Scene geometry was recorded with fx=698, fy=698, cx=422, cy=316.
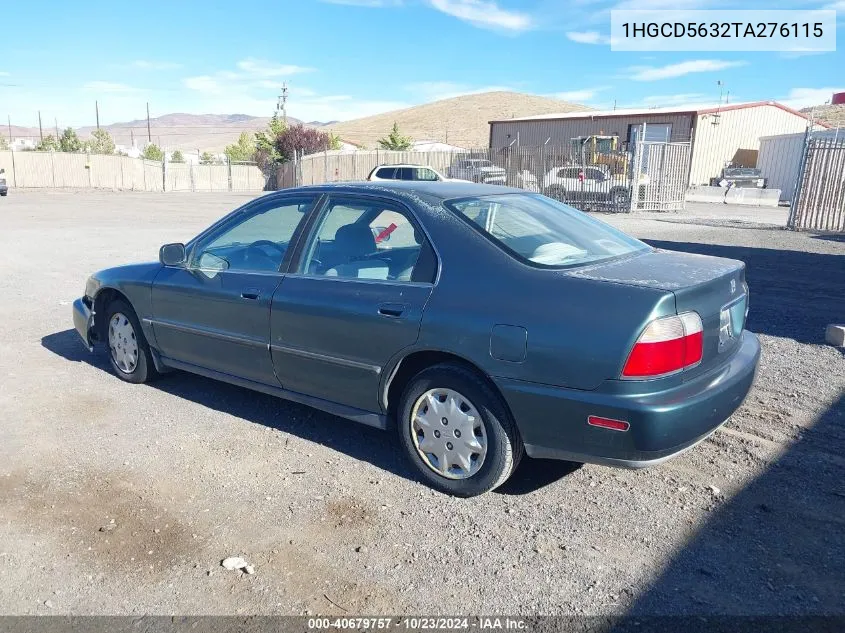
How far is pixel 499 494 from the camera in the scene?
366cm

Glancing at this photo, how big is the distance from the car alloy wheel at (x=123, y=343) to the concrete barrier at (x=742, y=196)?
27.7 m

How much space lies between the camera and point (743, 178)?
33.8m

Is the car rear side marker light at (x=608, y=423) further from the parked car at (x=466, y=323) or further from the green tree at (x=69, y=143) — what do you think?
the green tree at (x=69, y=143)

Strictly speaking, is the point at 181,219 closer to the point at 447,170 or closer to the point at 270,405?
the point at 447,170

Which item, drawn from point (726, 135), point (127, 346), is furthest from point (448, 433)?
point (726, 135)

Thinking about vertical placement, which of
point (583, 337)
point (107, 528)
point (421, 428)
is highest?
point (583, 337)

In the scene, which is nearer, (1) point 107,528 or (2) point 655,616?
(2) point 655,616

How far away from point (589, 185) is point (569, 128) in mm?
21073

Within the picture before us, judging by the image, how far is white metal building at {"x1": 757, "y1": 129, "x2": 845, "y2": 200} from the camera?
108 ft

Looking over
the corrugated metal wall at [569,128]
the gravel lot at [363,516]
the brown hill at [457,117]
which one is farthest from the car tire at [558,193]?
the brown hill at [457,117]

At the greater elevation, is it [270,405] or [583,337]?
[583,337]

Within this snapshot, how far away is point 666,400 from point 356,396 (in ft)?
5.50

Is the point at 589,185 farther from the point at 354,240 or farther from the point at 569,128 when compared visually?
the point at 354,240

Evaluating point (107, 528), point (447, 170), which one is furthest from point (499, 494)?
point (447, 170)
